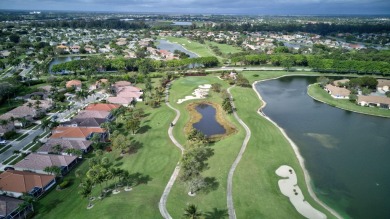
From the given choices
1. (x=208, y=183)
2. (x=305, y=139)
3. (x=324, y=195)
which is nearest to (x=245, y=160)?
(x=208, y=183)

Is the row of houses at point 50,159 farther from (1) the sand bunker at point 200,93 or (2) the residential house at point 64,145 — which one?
(1) the sand bunker at point 200,93

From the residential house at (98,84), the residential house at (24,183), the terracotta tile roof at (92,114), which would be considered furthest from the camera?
the residential house at (98,84)

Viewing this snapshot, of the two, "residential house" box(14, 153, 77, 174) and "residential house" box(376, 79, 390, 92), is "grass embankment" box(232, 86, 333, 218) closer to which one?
"residential house" box(14, 153, 77, 174)

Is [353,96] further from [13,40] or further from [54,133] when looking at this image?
[13,40]

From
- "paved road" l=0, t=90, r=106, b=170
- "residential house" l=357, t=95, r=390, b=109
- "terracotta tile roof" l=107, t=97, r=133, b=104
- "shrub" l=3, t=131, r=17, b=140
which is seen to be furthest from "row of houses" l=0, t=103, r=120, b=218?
"residential house" l=357, t=95, r=390, b=109

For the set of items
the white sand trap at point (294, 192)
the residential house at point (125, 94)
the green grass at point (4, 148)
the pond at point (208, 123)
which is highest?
the residential house at point (125, 94)

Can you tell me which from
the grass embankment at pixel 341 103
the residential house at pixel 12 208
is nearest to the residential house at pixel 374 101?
the grass embankment at pixel 341 103

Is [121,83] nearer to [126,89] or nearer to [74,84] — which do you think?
[126,89]
